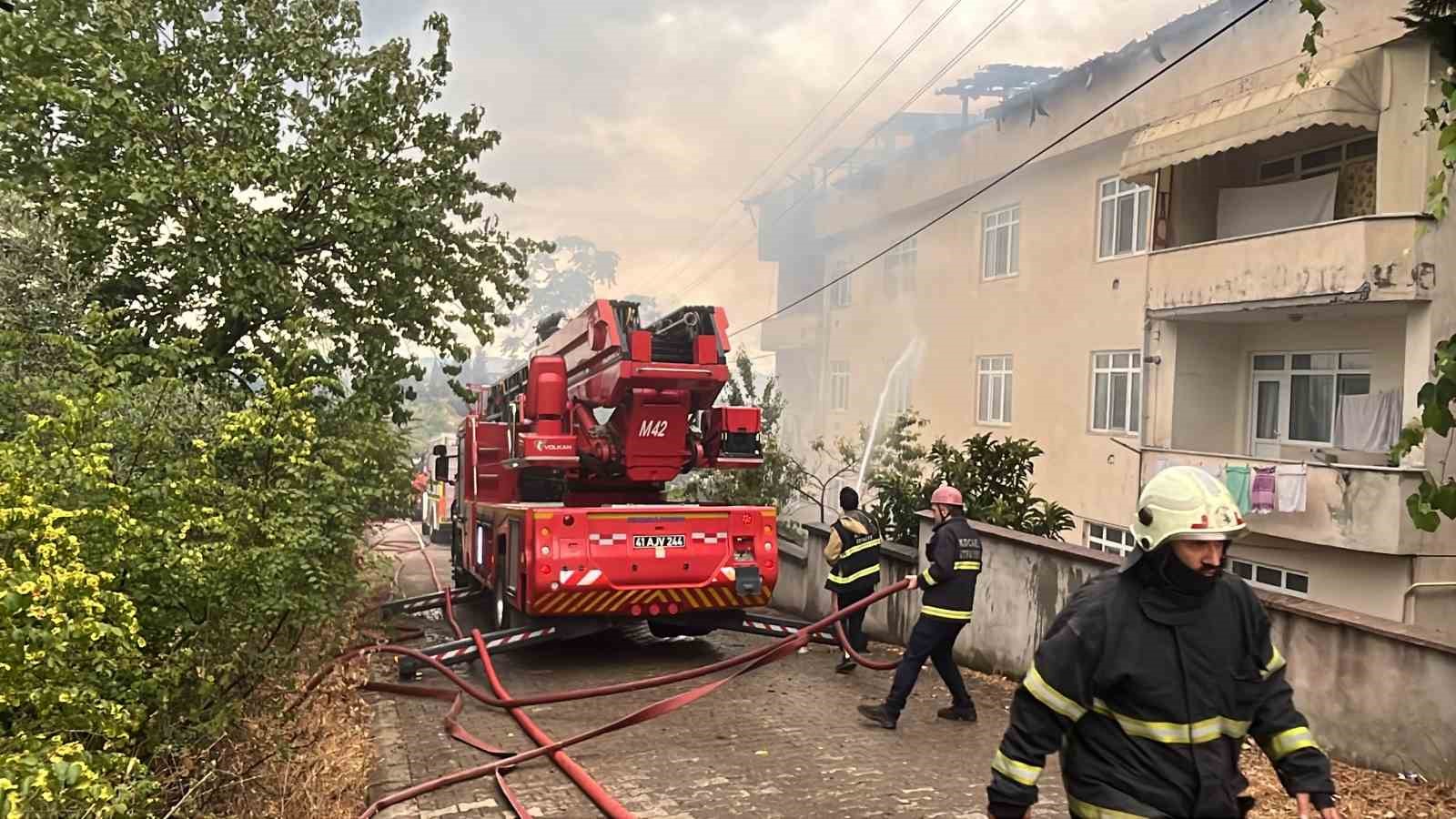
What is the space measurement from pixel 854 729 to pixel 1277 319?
1133 cm

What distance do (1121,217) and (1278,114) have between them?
5.39 m

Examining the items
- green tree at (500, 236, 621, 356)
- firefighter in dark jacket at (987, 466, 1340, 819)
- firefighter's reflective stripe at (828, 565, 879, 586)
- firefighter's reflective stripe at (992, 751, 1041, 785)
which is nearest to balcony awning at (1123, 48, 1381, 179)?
firefighter's reflective stripe at (828, 565, 879, 586)

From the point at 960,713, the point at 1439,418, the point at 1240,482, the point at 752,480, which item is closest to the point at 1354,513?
the point at 1240,482

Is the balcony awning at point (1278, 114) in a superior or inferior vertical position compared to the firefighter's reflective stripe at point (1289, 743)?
superior

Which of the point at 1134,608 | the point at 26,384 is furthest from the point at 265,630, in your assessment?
the point at 1134,608

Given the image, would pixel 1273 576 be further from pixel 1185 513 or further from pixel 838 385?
pixel 838 385

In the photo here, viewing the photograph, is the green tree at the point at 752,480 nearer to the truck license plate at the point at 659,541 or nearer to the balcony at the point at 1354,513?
the truck license plate at the point at 659,541

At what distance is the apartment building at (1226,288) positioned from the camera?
1183 cm

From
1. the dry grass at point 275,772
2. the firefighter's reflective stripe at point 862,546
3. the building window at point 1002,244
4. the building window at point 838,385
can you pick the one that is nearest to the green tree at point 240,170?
the dry grass at point 275,772

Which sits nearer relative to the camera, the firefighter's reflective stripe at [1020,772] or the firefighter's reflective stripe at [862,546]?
the firefighter's reflective stripe at [1020,772]

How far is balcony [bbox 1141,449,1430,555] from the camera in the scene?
1147 centimetres

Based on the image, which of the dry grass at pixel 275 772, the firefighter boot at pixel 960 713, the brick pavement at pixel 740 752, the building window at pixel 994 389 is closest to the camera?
the dry grass at pixel 275 772

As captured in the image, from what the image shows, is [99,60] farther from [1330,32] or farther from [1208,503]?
[1330,32]

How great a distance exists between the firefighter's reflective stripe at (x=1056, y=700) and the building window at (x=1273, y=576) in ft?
40.1
